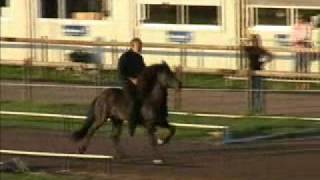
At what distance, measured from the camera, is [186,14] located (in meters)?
32.8

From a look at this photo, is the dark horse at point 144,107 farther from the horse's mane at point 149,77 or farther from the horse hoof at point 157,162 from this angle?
the horse hoof at point 157,162

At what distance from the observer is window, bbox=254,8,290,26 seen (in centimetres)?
3116

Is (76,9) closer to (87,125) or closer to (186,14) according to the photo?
(186,14)

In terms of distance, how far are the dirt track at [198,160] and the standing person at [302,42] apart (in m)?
9.26

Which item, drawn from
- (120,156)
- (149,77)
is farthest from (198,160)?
(149,77)

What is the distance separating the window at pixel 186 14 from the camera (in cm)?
3272

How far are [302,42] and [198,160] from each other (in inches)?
480

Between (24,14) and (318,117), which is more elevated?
(24,14)

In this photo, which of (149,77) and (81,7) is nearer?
(149,77)

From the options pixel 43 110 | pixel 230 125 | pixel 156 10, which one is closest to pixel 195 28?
pixel 156 10

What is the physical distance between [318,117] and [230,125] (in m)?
1.71

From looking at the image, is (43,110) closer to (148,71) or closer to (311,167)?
(148,71)

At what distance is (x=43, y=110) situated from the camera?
23906mm

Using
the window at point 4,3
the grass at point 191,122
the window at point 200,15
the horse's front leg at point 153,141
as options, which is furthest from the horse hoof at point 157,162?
the window at point 4,3
